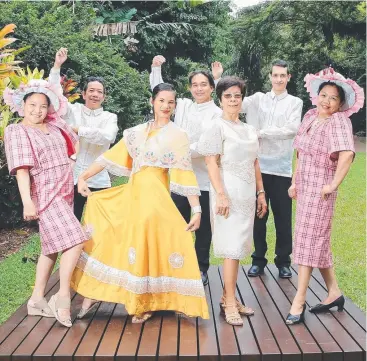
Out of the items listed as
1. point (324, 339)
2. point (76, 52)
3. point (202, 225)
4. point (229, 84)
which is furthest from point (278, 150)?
point (76, 52)

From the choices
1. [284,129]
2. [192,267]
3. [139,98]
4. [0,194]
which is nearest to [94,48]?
[139,98]

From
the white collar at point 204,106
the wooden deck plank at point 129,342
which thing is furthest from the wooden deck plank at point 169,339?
the white collar at point 204,106

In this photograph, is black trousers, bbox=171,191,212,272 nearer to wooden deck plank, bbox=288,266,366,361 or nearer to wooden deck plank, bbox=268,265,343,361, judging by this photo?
wooden deck plank, bbox=268,265,343,361

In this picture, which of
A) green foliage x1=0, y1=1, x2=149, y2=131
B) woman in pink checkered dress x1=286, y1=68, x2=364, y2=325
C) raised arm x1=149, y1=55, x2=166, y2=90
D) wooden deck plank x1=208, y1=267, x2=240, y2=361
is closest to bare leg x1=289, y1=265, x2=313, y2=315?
woman in pink checkered dress x1=286, y1=68, x2=364, y2=325

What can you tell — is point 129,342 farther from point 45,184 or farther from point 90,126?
point 90,126

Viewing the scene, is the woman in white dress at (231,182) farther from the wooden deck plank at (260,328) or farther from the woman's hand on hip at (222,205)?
the wooden deck plank at (260,328)

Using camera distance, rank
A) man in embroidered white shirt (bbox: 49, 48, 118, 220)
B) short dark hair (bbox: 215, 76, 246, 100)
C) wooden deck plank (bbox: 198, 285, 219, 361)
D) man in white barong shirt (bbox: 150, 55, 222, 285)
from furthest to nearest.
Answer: man in embroidered white shirt (bbox: 49, 48, 118, 220) → man in white barong shirt (bbox: 150, 55, 222, 285) → short dark hair (bbox: 215, 76, 246, 100) → wooden deck plank (bbox: 198, 285, 219, 361)

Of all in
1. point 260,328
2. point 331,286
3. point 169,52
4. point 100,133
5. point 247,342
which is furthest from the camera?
point 169,52

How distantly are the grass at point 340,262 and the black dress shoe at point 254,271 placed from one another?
0.96 meters

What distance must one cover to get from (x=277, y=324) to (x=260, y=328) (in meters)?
0.14

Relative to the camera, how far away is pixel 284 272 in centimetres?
496

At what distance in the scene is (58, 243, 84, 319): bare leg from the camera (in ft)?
12.6

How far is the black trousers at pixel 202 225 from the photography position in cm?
462

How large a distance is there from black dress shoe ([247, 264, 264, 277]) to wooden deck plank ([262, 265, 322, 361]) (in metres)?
0.14
